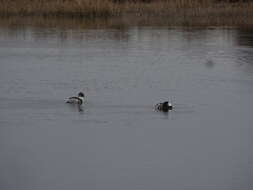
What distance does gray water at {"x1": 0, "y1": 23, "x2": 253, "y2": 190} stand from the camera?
29.5 feet

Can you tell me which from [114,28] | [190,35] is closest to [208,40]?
[190,35]

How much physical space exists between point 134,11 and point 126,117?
14.8 meters

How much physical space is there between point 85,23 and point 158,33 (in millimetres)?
3519

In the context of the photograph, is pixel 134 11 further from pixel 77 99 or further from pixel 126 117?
pixel 126 117

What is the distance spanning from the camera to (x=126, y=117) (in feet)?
38.4

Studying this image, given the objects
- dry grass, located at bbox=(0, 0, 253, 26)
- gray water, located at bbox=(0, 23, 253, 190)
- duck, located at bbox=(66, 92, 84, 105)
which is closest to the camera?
gray water, located at bbox=(0, 23, 253, 190)

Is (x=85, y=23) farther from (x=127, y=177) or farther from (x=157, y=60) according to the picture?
(x=127, y=177)

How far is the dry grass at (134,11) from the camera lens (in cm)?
2542

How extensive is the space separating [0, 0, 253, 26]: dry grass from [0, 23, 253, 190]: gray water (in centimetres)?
509

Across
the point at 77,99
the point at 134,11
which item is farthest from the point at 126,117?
the point at 134,11

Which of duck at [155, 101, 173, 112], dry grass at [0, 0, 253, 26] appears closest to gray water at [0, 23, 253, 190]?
duck at [155, 101, 173, 112]

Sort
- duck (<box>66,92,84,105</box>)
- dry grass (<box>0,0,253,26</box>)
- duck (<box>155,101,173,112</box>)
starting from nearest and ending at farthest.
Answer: duck (<box>155,101,173,112</box>) < duck (<box>66,92,84,105</box>) < dry grass (<box>0,0,253,26</box>)

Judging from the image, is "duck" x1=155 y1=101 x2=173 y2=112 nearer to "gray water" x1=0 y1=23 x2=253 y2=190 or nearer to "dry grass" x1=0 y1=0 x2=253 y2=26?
"gray water" x1=0 y1=23 x2=253 y2=190

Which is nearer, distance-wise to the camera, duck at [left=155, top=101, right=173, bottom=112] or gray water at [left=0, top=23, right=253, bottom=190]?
gray water at [left=0, top=23, right=253, bottom=190]
